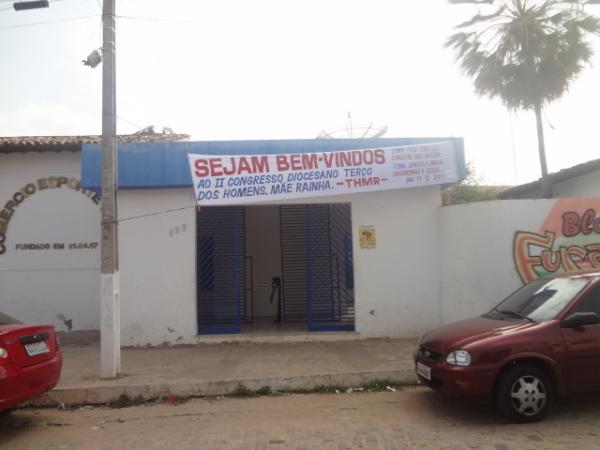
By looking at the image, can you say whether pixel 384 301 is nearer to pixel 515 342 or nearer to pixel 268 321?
pixel 268 321

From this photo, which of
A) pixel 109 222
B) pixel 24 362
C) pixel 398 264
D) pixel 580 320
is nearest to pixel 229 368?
pixel 109 222

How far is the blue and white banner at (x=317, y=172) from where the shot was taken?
8.68 m

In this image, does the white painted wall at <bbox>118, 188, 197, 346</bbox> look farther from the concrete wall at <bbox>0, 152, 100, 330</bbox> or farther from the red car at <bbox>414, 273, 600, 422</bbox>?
the red car at <bbox>414, 273, 600, 422</bbox>

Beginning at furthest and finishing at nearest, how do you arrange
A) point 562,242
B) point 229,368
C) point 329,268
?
point 329,268
point 562,242
point 229,368

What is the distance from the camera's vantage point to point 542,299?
576 centimetres

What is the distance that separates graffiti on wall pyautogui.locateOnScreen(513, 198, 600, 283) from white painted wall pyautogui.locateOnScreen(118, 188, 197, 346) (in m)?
6.14

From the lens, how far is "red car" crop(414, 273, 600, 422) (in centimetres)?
494

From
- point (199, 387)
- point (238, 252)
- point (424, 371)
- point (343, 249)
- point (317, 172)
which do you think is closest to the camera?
point (424, 371)

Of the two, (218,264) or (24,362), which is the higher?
(218,264)

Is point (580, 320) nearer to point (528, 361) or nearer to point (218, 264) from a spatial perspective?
point (528, 361)

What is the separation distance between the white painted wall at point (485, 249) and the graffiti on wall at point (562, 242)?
14 cm

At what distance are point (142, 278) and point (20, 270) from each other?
440 cm

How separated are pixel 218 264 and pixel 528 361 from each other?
6626mm

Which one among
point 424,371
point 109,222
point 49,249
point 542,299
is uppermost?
point 109,222
